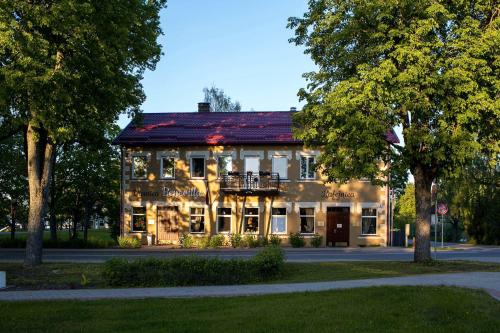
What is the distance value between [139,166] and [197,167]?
3.83 m

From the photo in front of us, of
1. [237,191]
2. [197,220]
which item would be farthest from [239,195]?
[197,220]

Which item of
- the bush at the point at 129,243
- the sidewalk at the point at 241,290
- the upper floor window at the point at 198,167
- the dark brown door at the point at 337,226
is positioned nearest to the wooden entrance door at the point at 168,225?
the bush at the point at 129,243

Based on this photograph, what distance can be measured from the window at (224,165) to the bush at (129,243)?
6.64m

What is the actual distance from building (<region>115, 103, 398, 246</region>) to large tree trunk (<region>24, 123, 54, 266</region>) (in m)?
16.4

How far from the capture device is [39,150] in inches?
851

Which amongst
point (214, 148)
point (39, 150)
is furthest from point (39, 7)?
point (214, 148)

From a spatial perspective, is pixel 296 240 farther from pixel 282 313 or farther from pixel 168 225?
pixel 282 313

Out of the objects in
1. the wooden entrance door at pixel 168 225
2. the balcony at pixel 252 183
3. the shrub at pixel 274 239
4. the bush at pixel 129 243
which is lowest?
the bush at pixel 129 243

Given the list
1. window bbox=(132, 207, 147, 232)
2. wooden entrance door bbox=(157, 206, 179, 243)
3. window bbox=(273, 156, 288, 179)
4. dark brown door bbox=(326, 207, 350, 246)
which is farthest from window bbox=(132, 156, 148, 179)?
dark brown door bbox=(326, 207, 350, 246)

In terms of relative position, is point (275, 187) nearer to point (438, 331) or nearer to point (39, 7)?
point (39, 7)

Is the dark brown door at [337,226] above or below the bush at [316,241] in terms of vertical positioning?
above

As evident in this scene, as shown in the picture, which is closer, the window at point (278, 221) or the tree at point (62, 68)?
the tree at point (62, 68)

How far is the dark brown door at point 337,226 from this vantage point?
3688cm

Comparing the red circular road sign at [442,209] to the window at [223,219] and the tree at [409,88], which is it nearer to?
the tree at [409,88]
